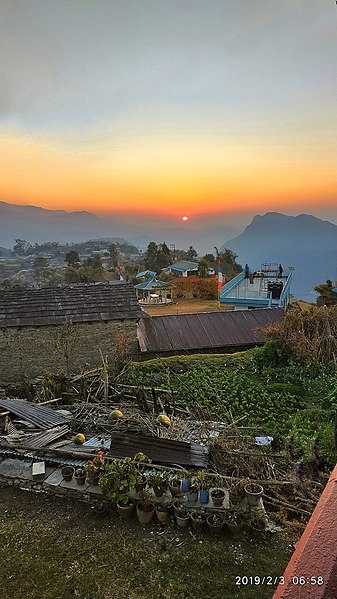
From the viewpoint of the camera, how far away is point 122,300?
49.3 ft

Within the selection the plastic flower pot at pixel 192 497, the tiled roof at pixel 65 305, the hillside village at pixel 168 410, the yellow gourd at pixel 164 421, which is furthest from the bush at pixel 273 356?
the plastic flower pot at pixel 192 497

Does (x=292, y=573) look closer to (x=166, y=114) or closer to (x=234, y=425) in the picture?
(x=234, y=425)

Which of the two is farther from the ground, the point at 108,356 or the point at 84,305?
the point at 84,305

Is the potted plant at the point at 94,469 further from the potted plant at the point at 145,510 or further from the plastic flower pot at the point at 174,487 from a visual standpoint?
the plastic flower pot at the point at 174,487

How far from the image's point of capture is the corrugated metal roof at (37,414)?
28.0ft

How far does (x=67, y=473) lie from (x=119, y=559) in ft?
6.39

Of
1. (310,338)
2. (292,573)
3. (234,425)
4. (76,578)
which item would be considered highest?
(292,573)

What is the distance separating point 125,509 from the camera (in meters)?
6.07

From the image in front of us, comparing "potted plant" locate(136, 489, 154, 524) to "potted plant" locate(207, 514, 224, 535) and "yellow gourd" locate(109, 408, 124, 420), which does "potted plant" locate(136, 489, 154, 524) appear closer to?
"potted plant" locate(207, 514, 224, 535)

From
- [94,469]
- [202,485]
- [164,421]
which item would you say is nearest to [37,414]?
[94,469]

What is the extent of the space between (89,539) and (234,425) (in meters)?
3.96

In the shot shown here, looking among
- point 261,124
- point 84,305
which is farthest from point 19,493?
point 261,124

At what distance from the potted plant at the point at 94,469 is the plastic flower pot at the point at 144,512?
0.99 meters

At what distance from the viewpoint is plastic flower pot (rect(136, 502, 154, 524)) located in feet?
19.6
